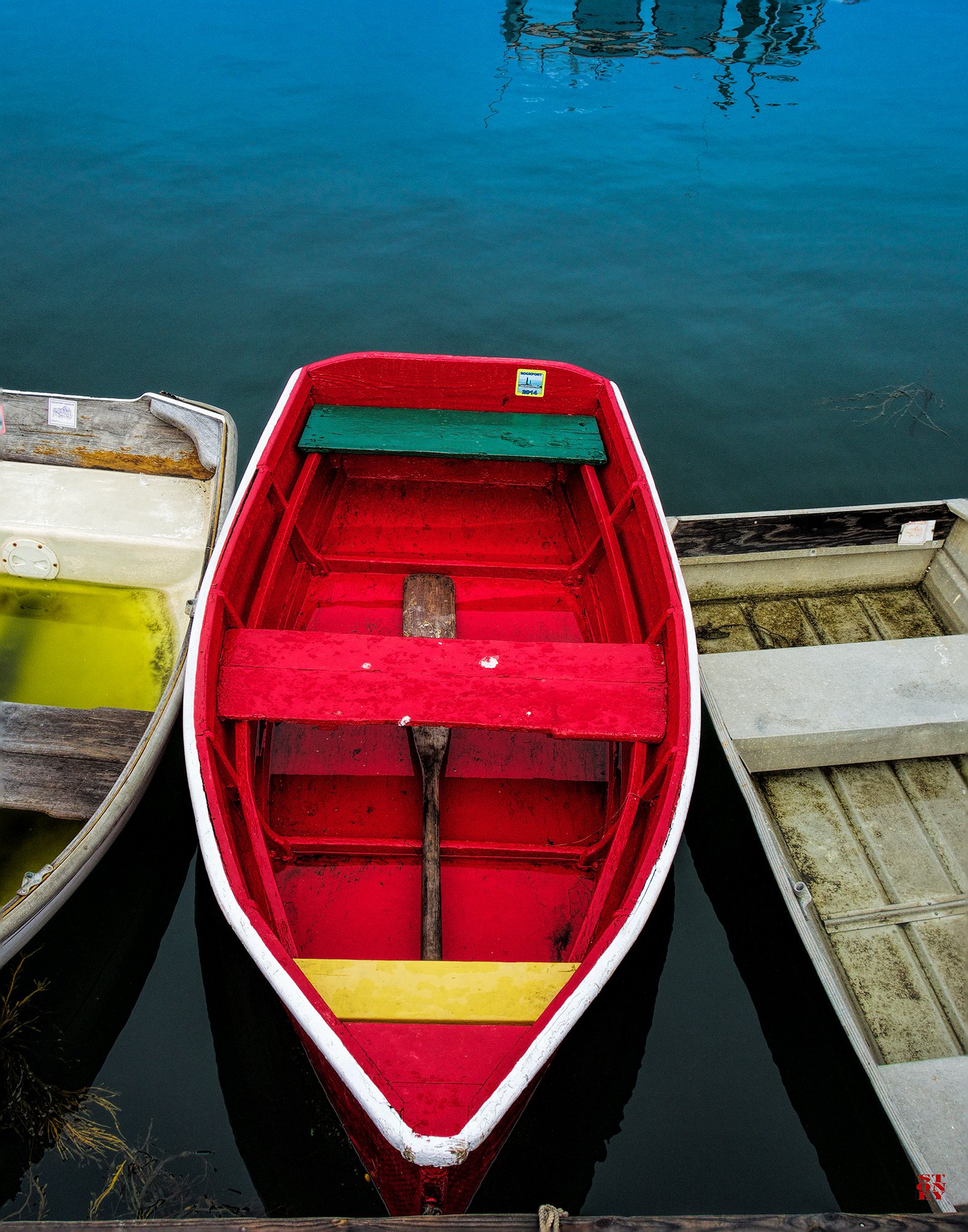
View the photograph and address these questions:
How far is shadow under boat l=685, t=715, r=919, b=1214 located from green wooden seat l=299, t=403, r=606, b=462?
77.8 inches

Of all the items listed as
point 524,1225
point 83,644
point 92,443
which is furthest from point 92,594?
point 524,1225

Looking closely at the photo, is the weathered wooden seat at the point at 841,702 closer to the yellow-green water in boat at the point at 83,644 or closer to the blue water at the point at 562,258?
the blue water at the point at 562,258

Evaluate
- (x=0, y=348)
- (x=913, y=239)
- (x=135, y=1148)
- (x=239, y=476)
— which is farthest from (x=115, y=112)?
(x=135, y=1148)

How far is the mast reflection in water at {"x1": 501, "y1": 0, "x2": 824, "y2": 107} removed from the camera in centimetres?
1609

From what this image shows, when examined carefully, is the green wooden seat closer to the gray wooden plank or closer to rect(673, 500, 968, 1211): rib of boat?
rect(673, 500, 968, 1211): rib of boat

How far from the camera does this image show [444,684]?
3.44 metres

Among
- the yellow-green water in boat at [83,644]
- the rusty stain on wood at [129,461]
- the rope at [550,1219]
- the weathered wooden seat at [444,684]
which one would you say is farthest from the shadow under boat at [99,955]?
the rope at [550,1219]

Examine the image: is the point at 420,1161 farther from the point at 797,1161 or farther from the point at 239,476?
the point at 239,476

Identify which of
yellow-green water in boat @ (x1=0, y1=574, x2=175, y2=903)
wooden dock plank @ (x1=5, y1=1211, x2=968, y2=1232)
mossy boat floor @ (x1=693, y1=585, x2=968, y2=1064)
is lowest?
mossy boat floor @ (x1=693, y1=585, x2=968, y2=1064)

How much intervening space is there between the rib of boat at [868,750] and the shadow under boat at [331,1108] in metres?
1.04

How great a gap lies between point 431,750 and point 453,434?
2243 mm

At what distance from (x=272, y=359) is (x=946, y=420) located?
7.07m

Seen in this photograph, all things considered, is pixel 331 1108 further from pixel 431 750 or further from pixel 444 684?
pixel 444 684

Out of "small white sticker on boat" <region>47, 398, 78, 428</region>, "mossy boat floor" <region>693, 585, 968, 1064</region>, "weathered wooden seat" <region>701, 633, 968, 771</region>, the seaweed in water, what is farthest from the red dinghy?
the seaweed in water
